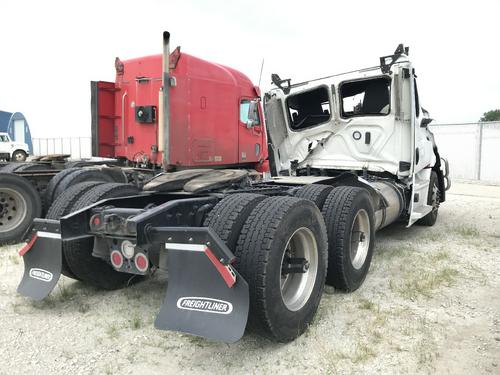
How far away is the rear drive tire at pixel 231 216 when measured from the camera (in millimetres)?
2932

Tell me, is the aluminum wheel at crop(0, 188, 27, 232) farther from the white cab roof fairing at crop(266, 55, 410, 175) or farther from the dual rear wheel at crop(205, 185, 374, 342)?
the dual rear wheel at crop(205, 185, 374, 342)

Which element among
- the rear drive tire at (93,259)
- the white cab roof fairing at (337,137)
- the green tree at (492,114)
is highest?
the green tree at (492,114)

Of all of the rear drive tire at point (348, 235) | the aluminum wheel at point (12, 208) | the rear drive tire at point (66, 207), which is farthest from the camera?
the aluminum wheel at point (12, 208)

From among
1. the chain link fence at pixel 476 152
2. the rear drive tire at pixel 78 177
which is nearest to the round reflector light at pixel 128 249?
the rear drive tire at pixel 78 177

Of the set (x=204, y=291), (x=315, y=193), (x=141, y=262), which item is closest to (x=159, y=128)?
(x=315, y=193)

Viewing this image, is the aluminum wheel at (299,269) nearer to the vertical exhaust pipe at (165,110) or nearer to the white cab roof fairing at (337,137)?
the white cab roof fairing at (337,137)

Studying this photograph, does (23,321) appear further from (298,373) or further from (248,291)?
(298,373)

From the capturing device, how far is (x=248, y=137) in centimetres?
872

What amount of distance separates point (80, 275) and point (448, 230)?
5.95 m

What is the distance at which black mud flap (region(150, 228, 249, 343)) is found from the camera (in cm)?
260

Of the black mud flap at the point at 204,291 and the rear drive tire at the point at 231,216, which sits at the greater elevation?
the rear drive tire at the point at 231,216

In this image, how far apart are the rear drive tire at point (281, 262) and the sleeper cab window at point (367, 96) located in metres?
3.43

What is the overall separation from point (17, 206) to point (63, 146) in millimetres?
29117

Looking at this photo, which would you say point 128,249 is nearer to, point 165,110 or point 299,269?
point 299,269
